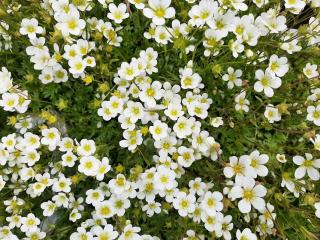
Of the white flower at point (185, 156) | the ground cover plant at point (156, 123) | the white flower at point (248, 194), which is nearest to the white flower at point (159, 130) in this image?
the ground cover plant at point (156, 123)

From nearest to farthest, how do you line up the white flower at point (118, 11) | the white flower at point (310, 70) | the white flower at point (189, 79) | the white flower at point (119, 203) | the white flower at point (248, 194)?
the white flower at point (248, 194) → the white flower at point (119, 203) → the white flower at point (189, 79) → the white flower at point (118, 11) → the white flower at point (310, 70)

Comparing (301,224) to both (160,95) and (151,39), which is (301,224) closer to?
(160,95)

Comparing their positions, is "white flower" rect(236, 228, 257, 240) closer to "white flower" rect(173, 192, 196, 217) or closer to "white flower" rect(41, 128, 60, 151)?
"white flower" rect(173, 192, 196, 217)

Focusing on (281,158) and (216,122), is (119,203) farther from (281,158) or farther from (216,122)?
(281,158)

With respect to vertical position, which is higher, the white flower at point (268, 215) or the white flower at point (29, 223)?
the white flower at point (268, 215)

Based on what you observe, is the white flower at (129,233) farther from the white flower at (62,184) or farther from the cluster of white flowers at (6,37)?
the cluster of white flowers at (6,37)

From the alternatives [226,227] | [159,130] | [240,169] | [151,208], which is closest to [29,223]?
[151,208]

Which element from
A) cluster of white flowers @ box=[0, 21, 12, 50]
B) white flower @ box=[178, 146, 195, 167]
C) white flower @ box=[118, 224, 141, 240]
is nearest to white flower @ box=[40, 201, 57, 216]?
white flower @ box=[118, 224, 141, 240]
